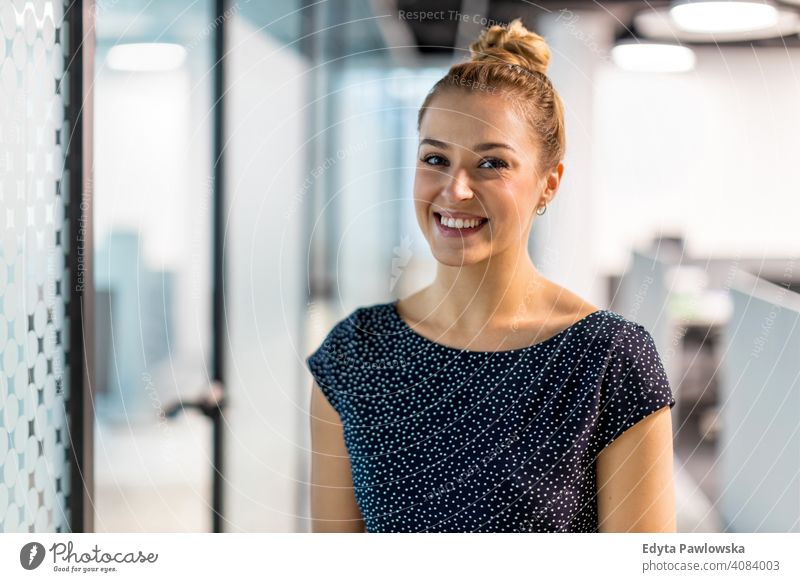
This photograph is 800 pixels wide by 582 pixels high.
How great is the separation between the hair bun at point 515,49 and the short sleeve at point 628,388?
0.63ft

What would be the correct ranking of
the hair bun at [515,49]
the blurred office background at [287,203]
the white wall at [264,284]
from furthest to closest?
the white wall at [264,284] → the blurred office background at [287,203] → the hair bun at [515,49]

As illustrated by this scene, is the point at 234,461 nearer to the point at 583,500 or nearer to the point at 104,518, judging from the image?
the point at 104,518

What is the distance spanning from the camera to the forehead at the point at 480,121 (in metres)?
0.54

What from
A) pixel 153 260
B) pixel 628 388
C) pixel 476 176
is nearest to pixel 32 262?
pixel 153 260

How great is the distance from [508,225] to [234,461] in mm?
620

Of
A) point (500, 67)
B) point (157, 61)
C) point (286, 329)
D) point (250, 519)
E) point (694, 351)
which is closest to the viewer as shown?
point (500, 67)

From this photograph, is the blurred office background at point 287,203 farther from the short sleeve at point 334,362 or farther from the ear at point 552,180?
the short sleeve at point 334,362

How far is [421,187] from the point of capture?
58 cm

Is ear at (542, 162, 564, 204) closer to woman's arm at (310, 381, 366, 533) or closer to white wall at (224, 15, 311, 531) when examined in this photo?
woman's arm at (310, 381, 366, 533)

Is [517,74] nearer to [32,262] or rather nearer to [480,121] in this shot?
[480,121]

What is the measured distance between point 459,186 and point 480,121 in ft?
0.15

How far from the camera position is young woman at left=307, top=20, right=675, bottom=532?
552 mm

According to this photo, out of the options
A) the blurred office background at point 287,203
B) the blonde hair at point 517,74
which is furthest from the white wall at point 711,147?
the blonde hair at point 517,74
